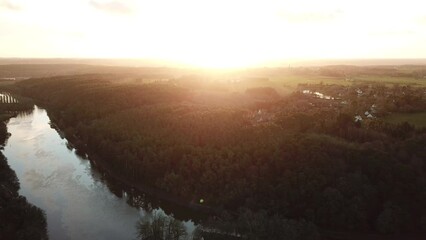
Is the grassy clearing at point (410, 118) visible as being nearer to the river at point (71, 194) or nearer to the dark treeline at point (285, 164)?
the dark treeline at point (285, 164)

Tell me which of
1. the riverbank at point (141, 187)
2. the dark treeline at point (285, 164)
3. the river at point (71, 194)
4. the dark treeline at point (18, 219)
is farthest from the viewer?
the riverbank at point (141, 187)

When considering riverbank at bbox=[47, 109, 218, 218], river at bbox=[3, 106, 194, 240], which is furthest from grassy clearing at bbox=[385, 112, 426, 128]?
river at bbox=[3, 106, 194, 240]

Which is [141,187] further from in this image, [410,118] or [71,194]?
[410,118]

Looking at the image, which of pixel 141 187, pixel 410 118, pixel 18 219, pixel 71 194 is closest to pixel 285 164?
pixel 141 187

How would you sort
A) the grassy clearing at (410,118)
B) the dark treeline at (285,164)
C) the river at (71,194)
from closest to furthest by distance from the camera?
the river at (71,194)
the dark treeline at (285,164)
the grassy clearing at (410,118)

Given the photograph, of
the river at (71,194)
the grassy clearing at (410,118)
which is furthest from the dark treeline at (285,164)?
the river at (71,194)

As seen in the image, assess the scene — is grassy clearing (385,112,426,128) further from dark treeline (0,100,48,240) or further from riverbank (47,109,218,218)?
dark treeline (0,100,48,240)
